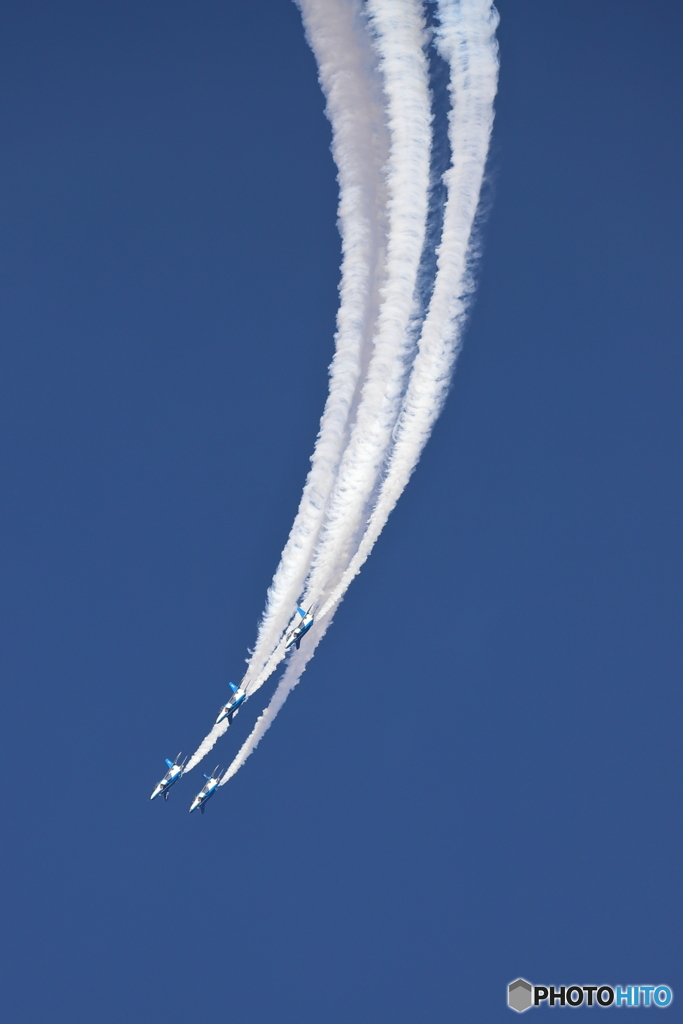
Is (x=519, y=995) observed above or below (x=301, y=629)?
below

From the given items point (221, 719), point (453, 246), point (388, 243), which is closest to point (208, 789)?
point (221, 719)

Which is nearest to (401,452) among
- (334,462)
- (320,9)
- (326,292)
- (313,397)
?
(334,462)

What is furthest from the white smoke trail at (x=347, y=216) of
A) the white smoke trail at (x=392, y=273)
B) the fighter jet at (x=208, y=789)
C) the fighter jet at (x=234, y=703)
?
the fighter jet at (x=208, y=789)

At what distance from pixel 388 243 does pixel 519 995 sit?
19929mm

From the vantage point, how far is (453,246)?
19844mm

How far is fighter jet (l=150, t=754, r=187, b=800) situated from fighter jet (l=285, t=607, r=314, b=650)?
18.0ft

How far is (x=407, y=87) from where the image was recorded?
18.9 metres

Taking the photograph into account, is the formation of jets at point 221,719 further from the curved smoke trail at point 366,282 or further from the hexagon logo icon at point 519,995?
the hexagon logo icon at point 519,995

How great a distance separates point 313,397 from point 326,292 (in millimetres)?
2760

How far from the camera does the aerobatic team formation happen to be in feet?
61.3

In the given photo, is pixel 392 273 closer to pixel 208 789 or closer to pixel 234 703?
pixel 234 703

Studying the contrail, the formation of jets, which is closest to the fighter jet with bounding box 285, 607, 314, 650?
the formation of jets

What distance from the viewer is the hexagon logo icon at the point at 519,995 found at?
26.1 metres

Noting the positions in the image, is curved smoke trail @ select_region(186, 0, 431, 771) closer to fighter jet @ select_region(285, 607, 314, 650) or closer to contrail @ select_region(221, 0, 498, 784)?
contrail @ select_region(221, 0, 498, 784)
